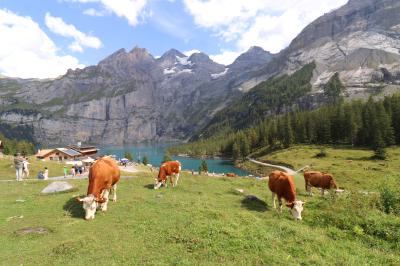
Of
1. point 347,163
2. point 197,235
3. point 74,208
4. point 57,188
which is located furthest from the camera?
point 347,163

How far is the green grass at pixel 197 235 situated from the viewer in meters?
14.2

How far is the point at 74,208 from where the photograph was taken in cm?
2250

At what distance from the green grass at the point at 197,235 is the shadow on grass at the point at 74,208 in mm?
66

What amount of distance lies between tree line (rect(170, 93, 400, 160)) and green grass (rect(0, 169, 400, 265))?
310 ft

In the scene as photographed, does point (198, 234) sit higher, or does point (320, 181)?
point (198, 234)

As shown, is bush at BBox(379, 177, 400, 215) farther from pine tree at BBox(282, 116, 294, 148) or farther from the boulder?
pine tree at BBox(282, 116, 294, 148)

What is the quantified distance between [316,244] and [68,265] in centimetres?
1150

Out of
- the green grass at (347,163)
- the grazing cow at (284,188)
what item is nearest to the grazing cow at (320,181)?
the grazing cow at (284,188)

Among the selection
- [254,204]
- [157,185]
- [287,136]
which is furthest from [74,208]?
[287,136]

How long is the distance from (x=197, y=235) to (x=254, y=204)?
10285mm

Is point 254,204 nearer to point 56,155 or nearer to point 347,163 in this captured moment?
point 347,163

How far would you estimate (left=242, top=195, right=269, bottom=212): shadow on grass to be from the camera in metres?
24.1

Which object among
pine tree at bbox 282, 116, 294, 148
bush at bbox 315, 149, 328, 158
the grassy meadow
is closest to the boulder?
the grassy meadow

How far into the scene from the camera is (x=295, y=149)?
449 ft
